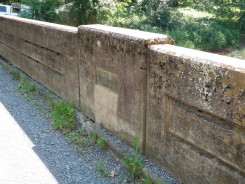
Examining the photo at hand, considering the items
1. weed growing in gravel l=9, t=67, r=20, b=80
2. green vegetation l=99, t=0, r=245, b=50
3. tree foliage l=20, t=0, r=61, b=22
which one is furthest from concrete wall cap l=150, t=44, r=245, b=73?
green vegetation l=99, t=0, r=245, b=50

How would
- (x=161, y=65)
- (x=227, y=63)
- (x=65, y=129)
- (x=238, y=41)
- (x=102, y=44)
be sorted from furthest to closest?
(x=238, y=41)
(x=65, y=129)
(x=102, y=44)
(x=161, y=65)
(x=227, y=63)

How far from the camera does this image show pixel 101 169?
11.4 feet

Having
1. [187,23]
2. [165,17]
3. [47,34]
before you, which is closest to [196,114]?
[47,34]

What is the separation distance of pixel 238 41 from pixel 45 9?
9900mm

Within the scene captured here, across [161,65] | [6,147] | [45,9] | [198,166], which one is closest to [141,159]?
[198,166]

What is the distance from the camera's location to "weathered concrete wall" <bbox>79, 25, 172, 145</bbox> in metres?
3.34

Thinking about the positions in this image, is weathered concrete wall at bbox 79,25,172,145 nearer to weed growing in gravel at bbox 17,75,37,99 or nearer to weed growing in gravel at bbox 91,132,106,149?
weed growing in gravel at bbox 91,132,106,149

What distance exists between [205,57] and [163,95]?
21.7 inches

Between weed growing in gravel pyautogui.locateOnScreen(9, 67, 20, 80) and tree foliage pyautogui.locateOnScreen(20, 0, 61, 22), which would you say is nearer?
weed growing in gravel pyautogui.locateOnScreen(9, 67, 20, 80)

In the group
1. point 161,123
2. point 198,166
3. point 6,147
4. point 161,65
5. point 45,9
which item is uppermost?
point 45,9

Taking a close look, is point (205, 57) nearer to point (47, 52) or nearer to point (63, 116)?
point (63, 116)

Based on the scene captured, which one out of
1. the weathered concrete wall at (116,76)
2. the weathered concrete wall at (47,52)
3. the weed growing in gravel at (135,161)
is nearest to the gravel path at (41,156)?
the weed growing in gravel at (135,161)

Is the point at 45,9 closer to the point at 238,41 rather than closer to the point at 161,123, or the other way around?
the point at 238,41

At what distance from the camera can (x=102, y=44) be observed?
385cm
